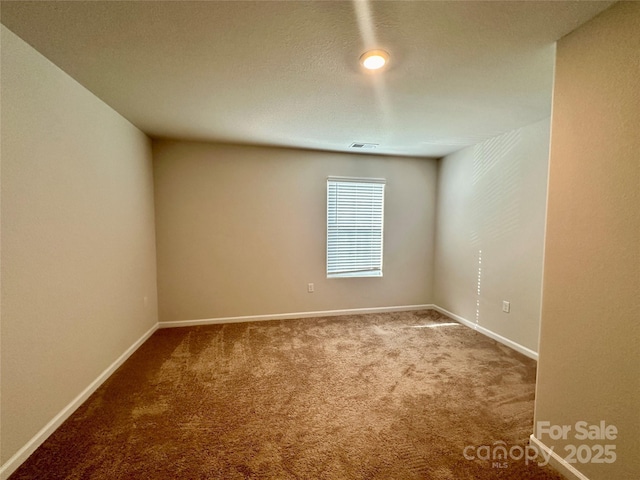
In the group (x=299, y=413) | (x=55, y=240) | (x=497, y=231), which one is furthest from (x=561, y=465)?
(x=55, y=240)

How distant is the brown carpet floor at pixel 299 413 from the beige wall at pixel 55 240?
336 mm

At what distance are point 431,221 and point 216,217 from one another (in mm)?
3241

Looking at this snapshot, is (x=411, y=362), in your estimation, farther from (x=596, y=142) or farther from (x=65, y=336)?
(x=65, y=336)

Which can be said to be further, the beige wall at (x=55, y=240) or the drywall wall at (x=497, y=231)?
the drywall wall at (x=497, y=231)

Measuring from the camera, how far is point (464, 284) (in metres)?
3.66

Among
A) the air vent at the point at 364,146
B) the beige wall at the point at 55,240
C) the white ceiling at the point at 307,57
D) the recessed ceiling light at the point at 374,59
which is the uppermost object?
the air vent at the point at 364,146

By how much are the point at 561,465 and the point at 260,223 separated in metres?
3.39

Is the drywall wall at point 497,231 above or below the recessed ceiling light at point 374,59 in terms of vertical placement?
below

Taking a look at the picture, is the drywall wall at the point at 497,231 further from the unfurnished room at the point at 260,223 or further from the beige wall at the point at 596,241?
the beige wall at the point at 596,241

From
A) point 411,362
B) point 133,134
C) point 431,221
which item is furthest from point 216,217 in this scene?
point 431,221

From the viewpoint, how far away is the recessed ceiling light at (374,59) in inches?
61.7

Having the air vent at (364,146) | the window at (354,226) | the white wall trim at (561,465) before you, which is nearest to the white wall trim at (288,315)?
the window at (354,226)

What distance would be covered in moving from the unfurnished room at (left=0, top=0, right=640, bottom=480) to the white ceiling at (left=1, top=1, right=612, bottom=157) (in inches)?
0.6

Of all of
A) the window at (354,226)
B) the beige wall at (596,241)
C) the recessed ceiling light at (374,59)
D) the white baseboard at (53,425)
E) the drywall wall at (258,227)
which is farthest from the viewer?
the window at (354,226)
